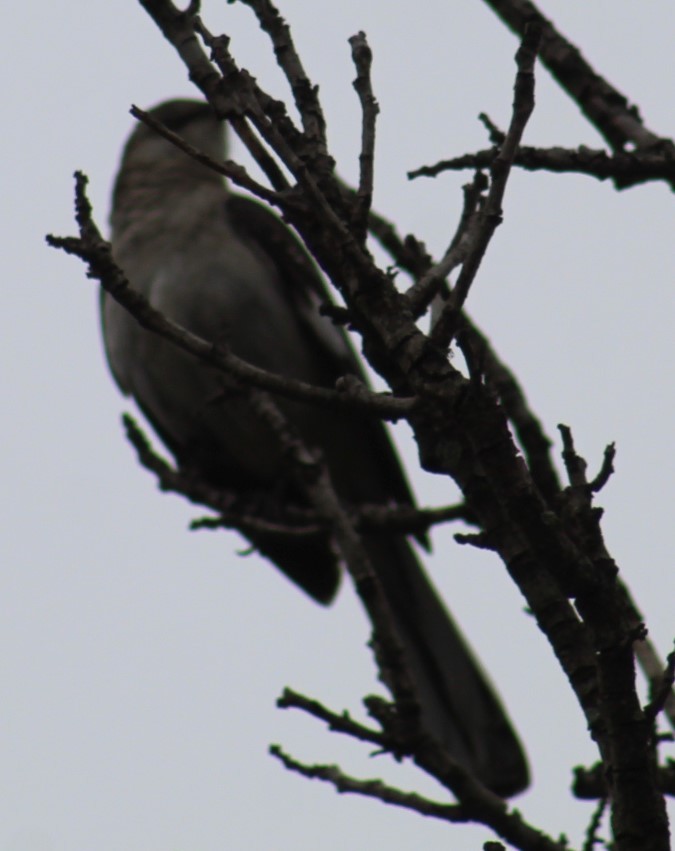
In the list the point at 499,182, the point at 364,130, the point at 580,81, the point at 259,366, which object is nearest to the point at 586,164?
the point at 580,81

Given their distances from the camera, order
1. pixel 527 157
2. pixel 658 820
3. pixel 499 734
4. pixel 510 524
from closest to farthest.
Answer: pixel 658 820 → pixel 510 524 → pixel 527 157 → pixel 499 734

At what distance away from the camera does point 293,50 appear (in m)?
2.21

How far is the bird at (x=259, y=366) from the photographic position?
626 cm

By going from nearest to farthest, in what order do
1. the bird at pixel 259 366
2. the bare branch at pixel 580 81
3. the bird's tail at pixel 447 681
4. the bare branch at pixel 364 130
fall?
1. the bare branch at pixel 364 130
2. the bare branch at pixel 580 81
3. the bird's tail at pixel 447 681
4. the bird at pixel 259 366

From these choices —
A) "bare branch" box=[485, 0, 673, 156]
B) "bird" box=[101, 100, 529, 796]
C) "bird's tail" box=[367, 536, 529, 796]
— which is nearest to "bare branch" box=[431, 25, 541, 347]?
"bare branch" box=[485, 0, 673, 156]

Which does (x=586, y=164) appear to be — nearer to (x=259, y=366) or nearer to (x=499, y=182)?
(x=499, y=182)

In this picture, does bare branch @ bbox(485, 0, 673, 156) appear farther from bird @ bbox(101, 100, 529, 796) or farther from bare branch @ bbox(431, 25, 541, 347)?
bird @ bbox(101, 100, 529, 796)

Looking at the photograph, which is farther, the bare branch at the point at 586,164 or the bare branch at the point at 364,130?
the bare branch at the point at 586,164

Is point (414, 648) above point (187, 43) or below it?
above

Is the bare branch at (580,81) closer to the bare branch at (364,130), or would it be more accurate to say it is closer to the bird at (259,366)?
the bare branch at (364,130)

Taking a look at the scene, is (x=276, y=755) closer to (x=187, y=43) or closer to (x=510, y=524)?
(x=510, y=524)

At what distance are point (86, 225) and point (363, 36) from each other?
22.9 inches

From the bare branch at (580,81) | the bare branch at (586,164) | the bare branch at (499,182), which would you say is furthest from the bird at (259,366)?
the bare branch at (499,182)

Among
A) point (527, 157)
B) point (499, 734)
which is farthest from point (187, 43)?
point (499, 734)
